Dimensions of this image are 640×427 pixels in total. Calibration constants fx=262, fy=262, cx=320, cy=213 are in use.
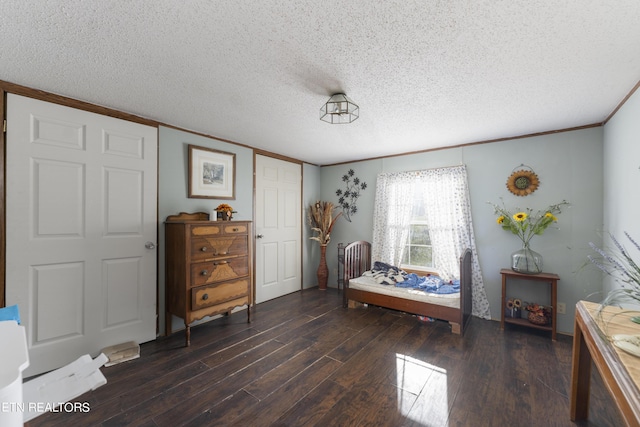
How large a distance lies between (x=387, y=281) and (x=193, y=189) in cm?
256

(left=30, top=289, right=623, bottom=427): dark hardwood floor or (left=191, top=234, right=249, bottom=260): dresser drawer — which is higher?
(left=191, top=234, right=249, bottom=260): dresser drawer

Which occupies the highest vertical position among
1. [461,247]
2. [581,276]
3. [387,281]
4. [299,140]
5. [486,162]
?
[299,140]

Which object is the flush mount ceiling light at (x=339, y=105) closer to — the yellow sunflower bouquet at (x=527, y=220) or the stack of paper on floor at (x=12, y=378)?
the stack of paper on floor at (x=12, y=378)

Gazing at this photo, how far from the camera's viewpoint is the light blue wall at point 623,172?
6.10ft

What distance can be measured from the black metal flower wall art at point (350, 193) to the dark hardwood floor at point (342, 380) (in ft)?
6.34

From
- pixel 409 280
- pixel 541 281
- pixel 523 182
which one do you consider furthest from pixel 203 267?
pixel 523 182

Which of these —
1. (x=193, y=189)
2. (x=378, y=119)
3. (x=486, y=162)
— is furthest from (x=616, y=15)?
(x=193, y=189)

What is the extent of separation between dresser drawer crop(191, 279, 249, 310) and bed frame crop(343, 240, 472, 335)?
53.3 inches

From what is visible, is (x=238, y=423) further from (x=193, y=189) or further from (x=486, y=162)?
(x=486, y=162)

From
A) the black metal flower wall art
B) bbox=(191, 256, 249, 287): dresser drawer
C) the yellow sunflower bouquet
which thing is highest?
the black metal flower wall art

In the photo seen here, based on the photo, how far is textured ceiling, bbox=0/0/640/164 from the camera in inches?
47.8

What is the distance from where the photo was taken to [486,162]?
319cm

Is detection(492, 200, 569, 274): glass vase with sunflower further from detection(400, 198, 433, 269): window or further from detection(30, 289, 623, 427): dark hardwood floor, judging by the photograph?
detection(400, 198, 433, 269): window

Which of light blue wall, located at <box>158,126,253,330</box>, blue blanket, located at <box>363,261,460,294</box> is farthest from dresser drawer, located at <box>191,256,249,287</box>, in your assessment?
blue blanket, located at <box>363,261,460,294</box>
